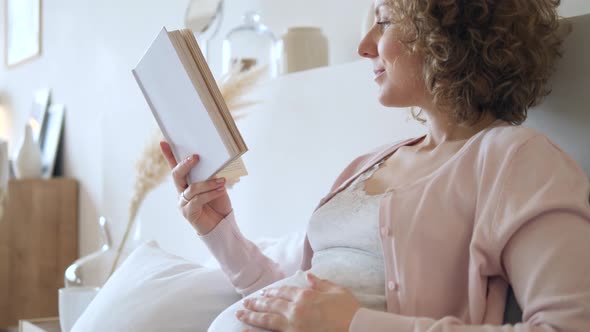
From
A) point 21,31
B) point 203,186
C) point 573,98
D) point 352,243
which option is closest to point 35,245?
point 21,31

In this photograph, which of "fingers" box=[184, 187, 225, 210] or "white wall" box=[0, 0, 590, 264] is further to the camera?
"white wall" box=[0, 0, 590, 264]

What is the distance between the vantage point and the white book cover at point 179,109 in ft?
3.70

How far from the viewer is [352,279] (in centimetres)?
105

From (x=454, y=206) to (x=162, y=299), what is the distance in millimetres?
619

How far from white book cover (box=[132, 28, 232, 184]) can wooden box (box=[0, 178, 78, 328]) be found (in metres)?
2.30

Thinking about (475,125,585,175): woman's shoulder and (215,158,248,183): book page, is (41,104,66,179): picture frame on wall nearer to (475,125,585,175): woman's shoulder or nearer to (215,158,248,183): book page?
(215,158,248,183): book page

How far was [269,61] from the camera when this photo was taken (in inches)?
79.2

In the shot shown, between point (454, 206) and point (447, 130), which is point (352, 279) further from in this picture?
point (447, 130)

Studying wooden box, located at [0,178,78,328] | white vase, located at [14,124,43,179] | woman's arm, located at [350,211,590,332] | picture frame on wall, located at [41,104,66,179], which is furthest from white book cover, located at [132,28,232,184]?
picture frame on wall, located at [41,104,66,179]

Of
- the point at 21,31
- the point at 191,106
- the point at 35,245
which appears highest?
the point at 191,106

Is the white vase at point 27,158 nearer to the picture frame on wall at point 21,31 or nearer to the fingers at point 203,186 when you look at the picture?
→ the picture frame on wall at point 21,31

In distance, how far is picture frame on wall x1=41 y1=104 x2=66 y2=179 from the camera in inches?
149

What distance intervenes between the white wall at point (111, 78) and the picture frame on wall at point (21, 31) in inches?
3.1

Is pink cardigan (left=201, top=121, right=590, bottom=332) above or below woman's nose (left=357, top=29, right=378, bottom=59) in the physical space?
below
